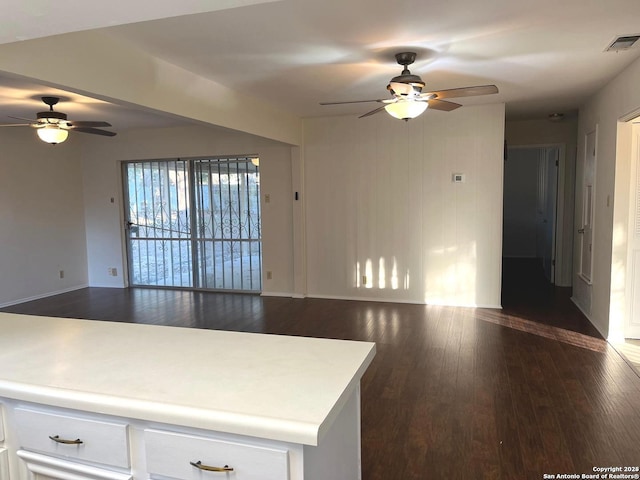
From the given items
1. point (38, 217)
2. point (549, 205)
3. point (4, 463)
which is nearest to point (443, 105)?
point (4, 463)

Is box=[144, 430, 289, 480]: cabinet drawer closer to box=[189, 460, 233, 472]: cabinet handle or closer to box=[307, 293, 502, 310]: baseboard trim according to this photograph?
box=[189, 460, 233, 472]: cabinet handle

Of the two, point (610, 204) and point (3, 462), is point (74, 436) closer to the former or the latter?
point (3, 462)

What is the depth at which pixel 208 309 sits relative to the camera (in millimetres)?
5840

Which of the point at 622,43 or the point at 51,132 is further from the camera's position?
the point at 51,132

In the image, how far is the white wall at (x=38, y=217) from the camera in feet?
20.5

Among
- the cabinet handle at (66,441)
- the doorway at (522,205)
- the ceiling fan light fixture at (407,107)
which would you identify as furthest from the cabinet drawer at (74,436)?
the doorway at (522,205)

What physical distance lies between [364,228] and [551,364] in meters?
2.95

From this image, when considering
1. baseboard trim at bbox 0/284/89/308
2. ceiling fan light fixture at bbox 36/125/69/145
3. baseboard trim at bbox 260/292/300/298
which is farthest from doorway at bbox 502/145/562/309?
baseboard trim at bbox 0/284/89/308

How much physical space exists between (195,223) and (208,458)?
6.09 meters

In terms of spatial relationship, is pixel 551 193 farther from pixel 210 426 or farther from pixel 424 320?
pixel 210 426

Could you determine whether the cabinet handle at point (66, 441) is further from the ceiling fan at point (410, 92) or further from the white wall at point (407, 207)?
the white wall at point (407, 207)

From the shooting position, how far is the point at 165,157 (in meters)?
6.98

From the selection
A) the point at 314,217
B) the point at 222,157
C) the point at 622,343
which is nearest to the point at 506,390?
the point at 622,343

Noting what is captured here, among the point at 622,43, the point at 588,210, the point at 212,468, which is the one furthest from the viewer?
the point at 588,210
